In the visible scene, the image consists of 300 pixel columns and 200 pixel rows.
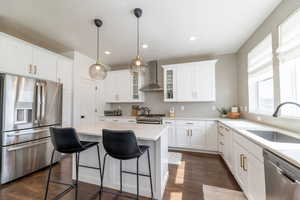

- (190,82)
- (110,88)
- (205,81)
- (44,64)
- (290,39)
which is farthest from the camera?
(110,88)

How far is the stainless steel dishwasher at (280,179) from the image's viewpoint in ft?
2.92

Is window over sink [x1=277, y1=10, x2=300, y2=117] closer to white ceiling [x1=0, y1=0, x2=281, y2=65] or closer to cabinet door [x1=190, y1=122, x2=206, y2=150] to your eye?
white ceiling [x1=0, y1=0, x2=281, y2=65]

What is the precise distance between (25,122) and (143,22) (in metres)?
2.75

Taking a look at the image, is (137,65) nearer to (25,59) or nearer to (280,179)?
(280,179)

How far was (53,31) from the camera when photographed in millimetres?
2621

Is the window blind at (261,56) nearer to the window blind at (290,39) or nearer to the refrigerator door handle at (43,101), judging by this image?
the window blind at (290,39)

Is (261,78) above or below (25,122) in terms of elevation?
above

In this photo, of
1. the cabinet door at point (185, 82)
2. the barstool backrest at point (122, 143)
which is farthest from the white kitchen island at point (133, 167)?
the cabinet door at point (185, 82)

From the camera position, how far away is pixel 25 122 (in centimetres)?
228

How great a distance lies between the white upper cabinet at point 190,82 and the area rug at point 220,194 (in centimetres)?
219

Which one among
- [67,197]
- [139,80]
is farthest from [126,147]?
[139,80]

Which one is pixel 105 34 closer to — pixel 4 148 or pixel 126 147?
pixel 126 147

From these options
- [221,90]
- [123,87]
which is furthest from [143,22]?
[221,90]

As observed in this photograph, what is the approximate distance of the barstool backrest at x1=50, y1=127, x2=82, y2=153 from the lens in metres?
1.60
